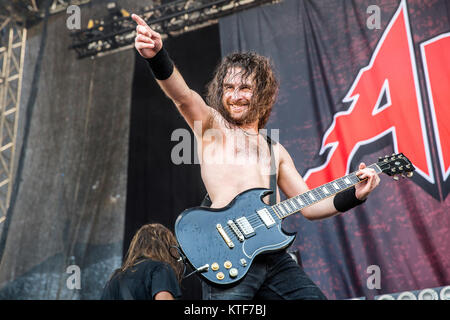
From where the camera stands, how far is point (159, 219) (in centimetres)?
526

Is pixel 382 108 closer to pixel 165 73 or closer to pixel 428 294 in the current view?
pixel 428 294

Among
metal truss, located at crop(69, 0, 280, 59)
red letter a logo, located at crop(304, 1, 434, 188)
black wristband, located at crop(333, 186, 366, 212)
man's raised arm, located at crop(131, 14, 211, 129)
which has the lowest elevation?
black wristband, located at crop(333, 186, 366, 212)

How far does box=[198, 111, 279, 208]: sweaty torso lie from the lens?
7.17 ft

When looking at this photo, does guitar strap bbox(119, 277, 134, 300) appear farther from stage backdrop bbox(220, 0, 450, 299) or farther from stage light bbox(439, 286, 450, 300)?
stage light bbox(439, 286, 450, 300)

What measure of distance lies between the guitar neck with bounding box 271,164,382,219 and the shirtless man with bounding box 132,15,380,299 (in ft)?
0.20

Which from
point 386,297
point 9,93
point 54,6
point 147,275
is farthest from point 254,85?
point 54,6

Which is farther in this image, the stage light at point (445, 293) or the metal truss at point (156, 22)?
the metal truss at point (156, 22)

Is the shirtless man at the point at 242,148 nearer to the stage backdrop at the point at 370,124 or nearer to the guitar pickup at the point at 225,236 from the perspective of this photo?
the guitar pickup at the point at 225,236

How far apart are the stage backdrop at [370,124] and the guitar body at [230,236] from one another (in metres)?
2.31

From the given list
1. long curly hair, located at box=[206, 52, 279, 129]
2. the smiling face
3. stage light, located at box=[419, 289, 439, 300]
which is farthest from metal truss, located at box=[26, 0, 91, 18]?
stage light, located at box=[419, 289, 439, 300]

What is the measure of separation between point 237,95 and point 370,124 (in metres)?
2.35

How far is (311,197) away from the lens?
2334mm

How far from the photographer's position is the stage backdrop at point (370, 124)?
3943 millimetres

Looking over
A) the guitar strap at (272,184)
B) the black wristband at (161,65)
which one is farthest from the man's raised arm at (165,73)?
the guitar strap at (272,184)
